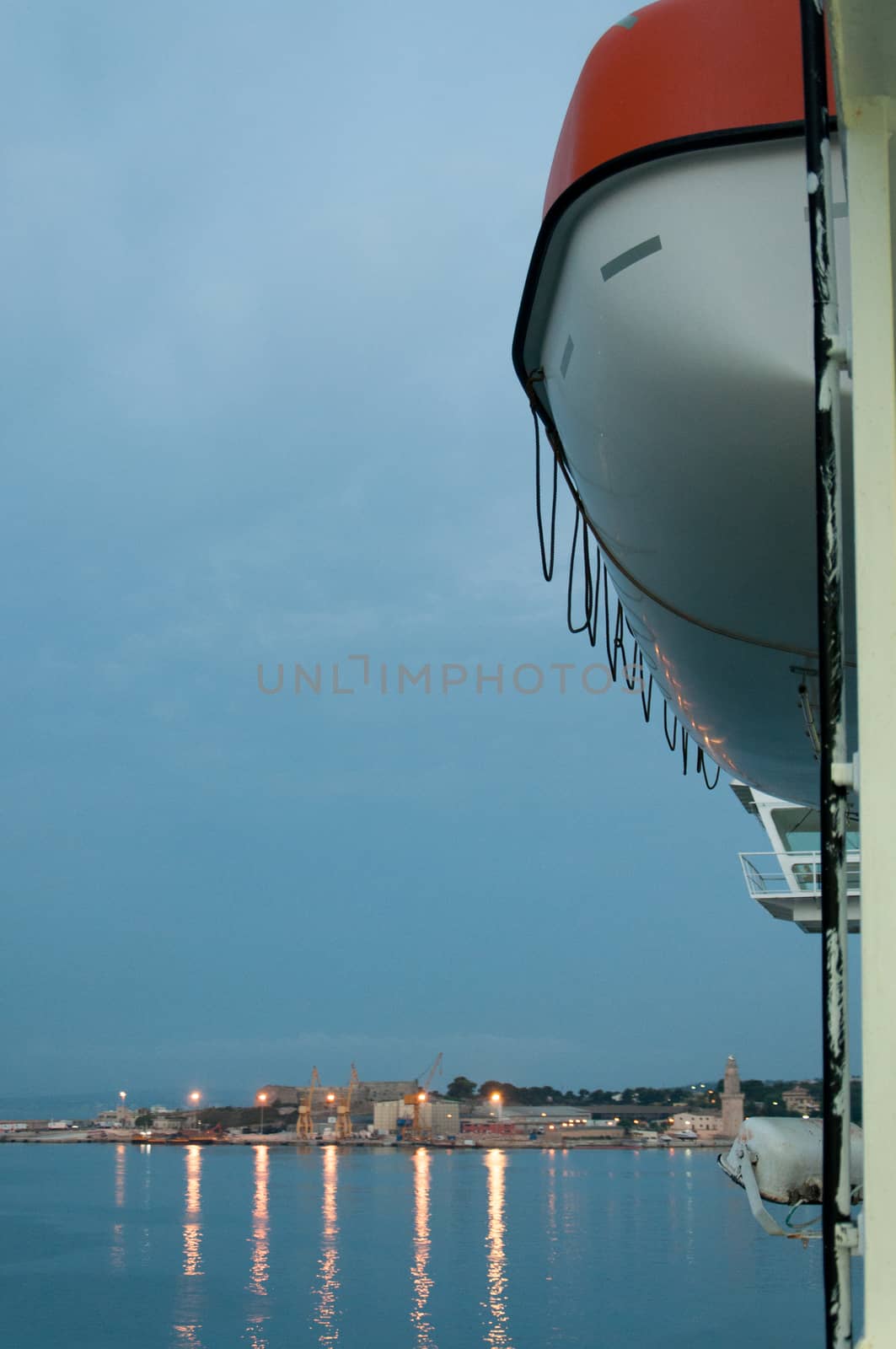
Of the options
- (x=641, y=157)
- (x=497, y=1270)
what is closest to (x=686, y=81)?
(x=641, y=157)

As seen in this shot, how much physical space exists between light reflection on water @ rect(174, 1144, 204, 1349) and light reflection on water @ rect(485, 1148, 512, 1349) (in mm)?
7695

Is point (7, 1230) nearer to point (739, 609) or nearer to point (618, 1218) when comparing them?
point (618, 1218)

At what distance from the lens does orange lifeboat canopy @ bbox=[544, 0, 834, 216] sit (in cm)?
283

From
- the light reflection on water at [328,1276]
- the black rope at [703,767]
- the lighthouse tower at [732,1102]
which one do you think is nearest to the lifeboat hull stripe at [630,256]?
the black rope at [703,767]

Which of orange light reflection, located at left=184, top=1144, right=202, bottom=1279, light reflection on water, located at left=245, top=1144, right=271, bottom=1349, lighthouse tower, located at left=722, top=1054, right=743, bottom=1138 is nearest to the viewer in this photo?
light reflection on water, located at left=245, top=1144, right=271, bottom=1349

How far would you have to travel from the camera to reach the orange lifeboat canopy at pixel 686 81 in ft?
9.28

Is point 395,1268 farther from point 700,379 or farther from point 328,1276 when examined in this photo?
point 700,379

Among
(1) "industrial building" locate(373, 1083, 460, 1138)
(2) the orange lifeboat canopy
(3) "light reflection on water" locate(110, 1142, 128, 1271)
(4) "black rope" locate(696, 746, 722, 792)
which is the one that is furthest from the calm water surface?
(1) "industrial building" locate(373, 1083, 460, 1138)

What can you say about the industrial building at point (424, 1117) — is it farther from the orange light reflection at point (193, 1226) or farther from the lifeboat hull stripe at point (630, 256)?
the lifeboat hull stripe at point (630, 256)

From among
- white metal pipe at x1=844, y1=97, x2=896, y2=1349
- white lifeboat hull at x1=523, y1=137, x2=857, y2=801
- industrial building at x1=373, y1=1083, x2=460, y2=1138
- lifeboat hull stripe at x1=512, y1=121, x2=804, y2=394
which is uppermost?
lifeboat hull stripe at x1=512, y1=121, x2=804, y2=394

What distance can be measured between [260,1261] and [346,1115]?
98.3 meters

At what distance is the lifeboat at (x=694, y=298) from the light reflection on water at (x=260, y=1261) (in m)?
31.7

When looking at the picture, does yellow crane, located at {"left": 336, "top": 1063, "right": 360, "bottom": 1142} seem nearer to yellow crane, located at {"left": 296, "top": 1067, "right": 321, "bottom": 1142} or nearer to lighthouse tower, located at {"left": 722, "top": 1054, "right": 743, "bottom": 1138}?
yellow crane, located at {"left": 296, "top": 1067, "right": 321, "bottom": 1142}

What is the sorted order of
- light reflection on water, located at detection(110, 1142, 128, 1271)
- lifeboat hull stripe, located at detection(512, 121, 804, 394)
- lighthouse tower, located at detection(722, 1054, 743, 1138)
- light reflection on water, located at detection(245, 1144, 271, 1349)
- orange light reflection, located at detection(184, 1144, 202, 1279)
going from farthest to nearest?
1. lighthouse tower, located at detection(722, 1054, 743, 1138)
2. light reflection on water, located at detection(110, 1142, 128, 1271)
3. orange light reflection, located at detection(184, 1144, 202, 1279)
4. light reflection on water, located at detection(245, 1144, 271, 1349)
5. lifeboat hull stripe, located at detection(512, 121, 804, 394)
